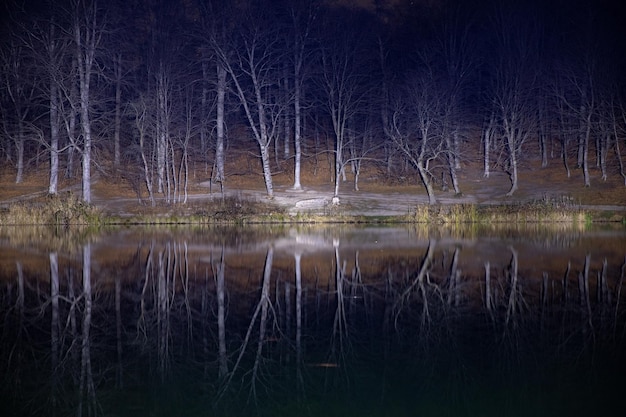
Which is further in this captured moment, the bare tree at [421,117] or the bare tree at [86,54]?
the bare tree at [421,117]

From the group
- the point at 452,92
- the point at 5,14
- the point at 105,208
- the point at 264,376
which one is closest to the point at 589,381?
the point at 264,376

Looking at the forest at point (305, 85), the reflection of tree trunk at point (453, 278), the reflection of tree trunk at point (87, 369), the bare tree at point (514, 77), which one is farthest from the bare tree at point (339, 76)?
the reflection of tree trunk at point (87, 369)

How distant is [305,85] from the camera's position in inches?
2400

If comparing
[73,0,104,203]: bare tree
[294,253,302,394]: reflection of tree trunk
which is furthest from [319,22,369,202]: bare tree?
[294,253,302,394]: reflection of tree trunk

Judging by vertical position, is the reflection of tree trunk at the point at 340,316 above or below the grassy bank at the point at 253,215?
below

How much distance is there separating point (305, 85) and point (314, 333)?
48.8 meters

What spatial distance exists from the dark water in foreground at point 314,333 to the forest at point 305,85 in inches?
1017

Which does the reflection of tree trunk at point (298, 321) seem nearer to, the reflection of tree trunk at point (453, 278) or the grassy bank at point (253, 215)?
the reflection of tree trunk at point (453, 278)

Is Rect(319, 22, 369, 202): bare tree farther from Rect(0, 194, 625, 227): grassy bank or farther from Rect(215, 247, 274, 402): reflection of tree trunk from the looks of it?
Rect(215, 247, 274, 402): reflection of tree trunk

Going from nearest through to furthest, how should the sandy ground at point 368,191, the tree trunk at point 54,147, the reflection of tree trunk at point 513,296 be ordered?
the reflection of tree trunk at point 513,296 < the sandy ground at point 368,191 < the tree trunk at point 54,147

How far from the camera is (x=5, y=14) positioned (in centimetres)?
5478

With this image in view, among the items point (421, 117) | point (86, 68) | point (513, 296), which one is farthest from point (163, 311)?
point (86, 68)

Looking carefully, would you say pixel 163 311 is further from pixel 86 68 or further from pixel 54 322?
pixel 86 68

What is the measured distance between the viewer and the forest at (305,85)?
2004 inches
